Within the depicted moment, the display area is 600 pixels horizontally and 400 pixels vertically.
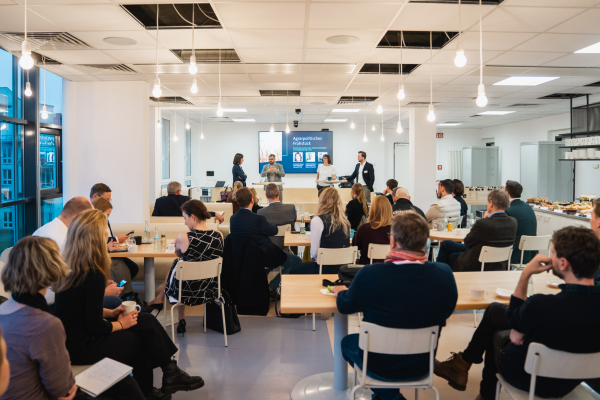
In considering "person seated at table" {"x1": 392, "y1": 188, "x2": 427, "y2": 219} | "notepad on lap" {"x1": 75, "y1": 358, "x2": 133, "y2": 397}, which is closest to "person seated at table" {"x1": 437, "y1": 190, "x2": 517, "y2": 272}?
"person seated at table" {"x1": 392, "y1": 188, "x2": 427, "y2": 219}

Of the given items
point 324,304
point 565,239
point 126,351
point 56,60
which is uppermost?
point 56,60

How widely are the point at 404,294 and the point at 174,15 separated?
148 inches

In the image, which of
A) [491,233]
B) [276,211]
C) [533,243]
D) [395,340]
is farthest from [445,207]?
[395,340]

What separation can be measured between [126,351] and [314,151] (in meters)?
13.4

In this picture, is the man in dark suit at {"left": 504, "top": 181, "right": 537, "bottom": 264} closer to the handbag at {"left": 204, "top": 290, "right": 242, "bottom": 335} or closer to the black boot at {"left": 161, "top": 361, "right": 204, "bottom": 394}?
the handbag at {"left": 204, "top": 290, "right": 242, "bottom": 335}

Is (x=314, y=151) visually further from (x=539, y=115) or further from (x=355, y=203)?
(x=355, y=203)

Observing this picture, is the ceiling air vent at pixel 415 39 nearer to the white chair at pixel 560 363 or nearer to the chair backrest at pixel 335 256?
the chair backrest at pixel 335 256

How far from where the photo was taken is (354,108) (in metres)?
11.3

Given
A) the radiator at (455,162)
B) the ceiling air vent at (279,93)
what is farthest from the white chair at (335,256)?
the radiator at (455,162)

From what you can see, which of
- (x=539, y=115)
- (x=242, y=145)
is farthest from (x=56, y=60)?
(x=539, y=115)

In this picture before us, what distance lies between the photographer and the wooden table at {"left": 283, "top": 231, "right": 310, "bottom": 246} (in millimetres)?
4961

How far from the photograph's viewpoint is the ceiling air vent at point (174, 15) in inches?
169

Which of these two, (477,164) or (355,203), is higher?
(477,164)

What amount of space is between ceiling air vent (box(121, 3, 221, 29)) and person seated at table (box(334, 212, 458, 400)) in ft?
10.3
